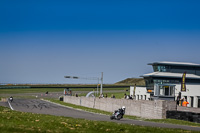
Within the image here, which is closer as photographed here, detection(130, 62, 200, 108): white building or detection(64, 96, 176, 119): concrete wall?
detection(64, 96, 176, 119): concrete wall

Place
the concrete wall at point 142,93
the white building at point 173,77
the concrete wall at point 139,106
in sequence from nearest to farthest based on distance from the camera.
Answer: the concrete wall at point 139,106
the white building at point 173,77
the concrete wall at point 142,93

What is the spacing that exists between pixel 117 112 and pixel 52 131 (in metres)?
17.4

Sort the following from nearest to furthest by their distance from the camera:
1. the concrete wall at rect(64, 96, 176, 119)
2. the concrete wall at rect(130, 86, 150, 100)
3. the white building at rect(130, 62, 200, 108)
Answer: the concrete wall at rect(64, 96, 176, 119)
the white building at rect(130, 62, 200, 108)
the concrete wall at rect(130, 86, 150, 100)

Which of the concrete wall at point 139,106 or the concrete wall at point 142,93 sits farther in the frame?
the concrete wall at point 142,93

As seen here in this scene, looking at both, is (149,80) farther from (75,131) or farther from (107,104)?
(75,131)

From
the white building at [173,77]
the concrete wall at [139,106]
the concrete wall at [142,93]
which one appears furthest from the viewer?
the concrete wall at [142,93]

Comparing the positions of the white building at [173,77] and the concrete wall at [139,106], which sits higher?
the white building at [173,77]

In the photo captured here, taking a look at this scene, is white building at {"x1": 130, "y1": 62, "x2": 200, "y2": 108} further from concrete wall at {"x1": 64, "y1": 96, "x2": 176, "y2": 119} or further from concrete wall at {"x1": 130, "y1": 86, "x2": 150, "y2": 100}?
concrete wall at {"x1": 64, "y1": 96, "x2": 176, "y2": 119}

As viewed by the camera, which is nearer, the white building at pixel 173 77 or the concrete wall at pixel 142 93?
the white building at pixel 173 77

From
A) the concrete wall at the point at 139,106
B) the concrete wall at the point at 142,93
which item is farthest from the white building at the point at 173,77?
the concrete wall at the point at 139,106

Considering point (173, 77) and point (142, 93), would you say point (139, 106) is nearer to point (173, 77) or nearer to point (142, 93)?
point (173, 77)

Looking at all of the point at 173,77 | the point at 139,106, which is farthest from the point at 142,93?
the point at 139,106

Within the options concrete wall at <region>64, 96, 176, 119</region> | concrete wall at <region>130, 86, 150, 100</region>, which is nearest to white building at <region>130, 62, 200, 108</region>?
concrete wall at <region>130, 86, 150, 100</region>

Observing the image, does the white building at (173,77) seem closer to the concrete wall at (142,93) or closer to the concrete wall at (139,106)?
the concrete wall at (142,93)
